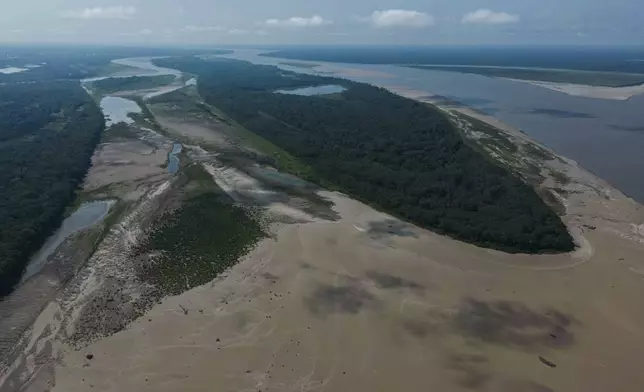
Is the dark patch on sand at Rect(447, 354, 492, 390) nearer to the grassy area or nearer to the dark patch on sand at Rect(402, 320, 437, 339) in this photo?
the dark patch on sand at Rect(402, 320, 437, 339)

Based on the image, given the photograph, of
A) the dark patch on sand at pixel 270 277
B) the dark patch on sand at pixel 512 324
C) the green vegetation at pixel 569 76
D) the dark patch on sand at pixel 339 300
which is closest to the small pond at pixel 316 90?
the green vegetation at pixel 569 76

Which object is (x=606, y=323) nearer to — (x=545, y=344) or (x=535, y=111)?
(x=545, y=344)

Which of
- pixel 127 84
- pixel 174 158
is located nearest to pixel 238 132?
pixel 174 158

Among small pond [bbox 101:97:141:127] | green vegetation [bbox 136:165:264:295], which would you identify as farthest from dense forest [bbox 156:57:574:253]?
small pond [bbox 101:97:141:127]

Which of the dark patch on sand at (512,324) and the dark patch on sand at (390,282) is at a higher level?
the dark patch on sand at (512,324)

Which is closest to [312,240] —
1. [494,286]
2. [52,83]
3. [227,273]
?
[227,273]

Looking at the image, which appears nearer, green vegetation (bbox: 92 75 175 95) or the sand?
the sand

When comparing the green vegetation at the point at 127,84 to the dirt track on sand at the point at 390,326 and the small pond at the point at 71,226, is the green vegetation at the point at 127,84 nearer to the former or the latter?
the small pond at the point at 71,226
